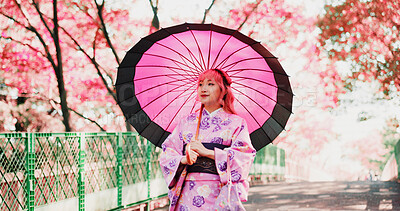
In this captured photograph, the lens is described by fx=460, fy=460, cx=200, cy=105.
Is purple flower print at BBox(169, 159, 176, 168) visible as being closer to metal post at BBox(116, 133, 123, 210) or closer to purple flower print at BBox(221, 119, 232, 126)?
purple flower print at BBox(221, 119, 232, 126)

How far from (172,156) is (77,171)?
9.66 feet

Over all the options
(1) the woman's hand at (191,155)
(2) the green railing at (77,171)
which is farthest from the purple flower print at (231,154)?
(2) the green railing at (77,171)

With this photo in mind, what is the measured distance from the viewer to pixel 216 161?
3.61m

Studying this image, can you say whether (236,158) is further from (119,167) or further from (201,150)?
(119,167)

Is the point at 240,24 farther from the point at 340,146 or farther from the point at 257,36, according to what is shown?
the point at 340,146

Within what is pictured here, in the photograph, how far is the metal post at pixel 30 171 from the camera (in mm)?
5066

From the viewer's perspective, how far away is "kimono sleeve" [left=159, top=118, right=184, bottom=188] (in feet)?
12.3

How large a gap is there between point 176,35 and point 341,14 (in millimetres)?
9555

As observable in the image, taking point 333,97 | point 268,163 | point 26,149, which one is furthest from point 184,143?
point 268,163

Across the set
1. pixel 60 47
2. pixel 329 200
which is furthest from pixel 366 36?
pixel 60 47

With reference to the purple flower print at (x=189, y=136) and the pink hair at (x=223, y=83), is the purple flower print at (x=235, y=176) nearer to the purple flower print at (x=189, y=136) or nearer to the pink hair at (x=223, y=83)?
the purple flower print at (x=189, y=136)

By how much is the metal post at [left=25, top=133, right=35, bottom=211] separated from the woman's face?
2.27m

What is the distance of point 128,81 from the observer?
436 cm

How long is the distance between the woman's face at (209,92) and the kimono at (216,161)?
100 mm
